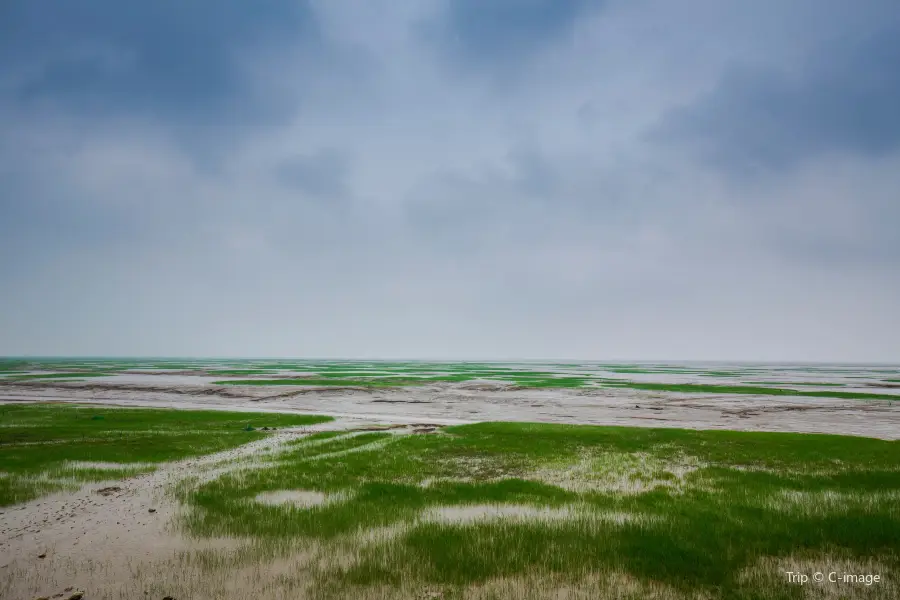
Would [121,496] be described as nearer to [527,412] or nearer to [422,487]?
[422,487]

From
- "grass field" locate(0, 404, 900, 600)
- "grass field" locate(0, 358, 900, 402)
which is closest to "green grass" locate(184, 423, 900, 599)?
"grass field" locate(0, 404, 900, 600)

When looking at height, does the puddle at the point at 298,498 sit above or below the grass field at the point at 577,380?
above

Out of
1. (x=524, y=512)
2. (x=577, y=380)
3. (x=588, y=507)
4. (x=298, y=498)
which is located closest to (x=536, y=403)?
(x=588, y=507)

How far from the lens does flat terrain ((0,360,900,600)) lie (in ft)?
28.3

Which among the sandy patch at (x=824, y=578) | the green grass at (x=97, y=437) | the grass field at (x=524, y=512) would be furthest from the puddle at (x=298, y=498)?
the sandy patch at (x=824, y=578)

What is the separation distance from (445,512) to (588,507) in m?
4.27

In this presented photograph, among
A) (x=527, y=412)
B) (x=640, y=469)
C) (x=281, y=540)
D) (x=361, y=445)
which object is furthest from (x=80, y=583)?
(x=527, y=412)

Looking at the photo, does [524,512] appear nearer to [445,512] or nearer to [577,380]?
[445,512]

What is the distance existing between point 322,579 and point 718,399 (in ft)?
180

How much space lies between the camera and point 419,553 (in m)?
9.88

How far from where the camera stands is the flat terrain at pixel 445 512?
28.3 ft

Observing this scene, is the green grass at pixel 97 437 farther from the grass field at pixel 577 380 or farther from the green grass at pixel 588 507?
the grass field at pixel 577 380

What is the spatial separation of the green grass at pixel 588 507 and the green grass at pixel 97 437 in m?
5.44

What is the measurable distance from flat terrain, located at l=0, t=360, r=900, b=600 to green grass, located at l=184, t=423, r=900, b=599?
0.24 feet
